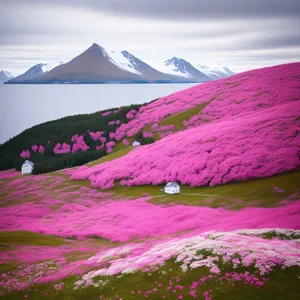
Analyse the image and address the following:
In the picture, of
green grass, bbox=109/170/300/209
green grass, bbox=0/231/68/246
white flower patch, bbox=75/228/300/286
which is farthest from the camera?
green grass, bbox=109/170/300/209

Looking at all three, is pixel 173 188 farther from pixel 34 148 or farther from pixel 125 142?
pixel 34 148

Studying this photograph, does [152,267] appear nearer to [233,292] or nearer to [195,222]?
[233,292]

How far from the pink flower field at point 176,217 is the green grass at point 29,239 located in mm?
146

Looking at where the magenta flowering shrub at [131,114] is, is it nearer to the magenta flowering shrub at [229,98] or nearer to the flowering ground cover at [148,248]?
the magenta flowering shrub at [229,98]

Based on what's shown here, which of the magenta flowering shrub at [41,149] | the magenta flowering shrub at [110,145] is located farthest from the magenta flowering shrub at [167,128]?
the magenta flowering shrub at [41,149]

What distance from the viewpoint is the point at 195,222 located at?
50438mm

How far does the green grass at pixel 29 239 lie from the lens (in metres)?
49.4

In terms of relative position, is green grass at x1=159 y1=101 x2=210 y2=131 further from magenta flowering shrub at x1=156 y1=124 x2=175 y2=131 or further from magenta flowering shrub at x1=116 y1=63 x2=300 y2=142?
magenta flowering shrub at x1=116 y1=63 x2=300 y2=142

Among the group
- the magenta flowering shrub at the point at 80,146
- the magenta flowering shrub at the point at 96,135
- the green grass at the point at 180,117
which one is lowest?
the magenta flowering shrub at the point at 80,146

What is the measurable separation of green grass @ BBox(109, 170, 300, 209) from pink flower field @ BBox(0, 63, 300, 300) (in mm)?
217

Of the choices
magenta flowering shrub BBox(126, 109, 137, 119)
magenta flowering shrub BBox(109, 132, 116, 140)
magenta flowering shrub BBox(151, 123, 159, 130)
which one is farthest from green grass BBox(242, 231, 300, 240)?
magenta flowering shrub BBox(126, 109, 137, 119)

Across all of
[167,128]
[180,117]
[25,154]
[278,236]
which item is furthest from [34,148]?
[278,236]

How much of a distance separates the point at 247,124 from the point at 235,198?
30844mm

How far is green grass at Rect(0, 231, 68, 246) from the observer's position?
162ft
